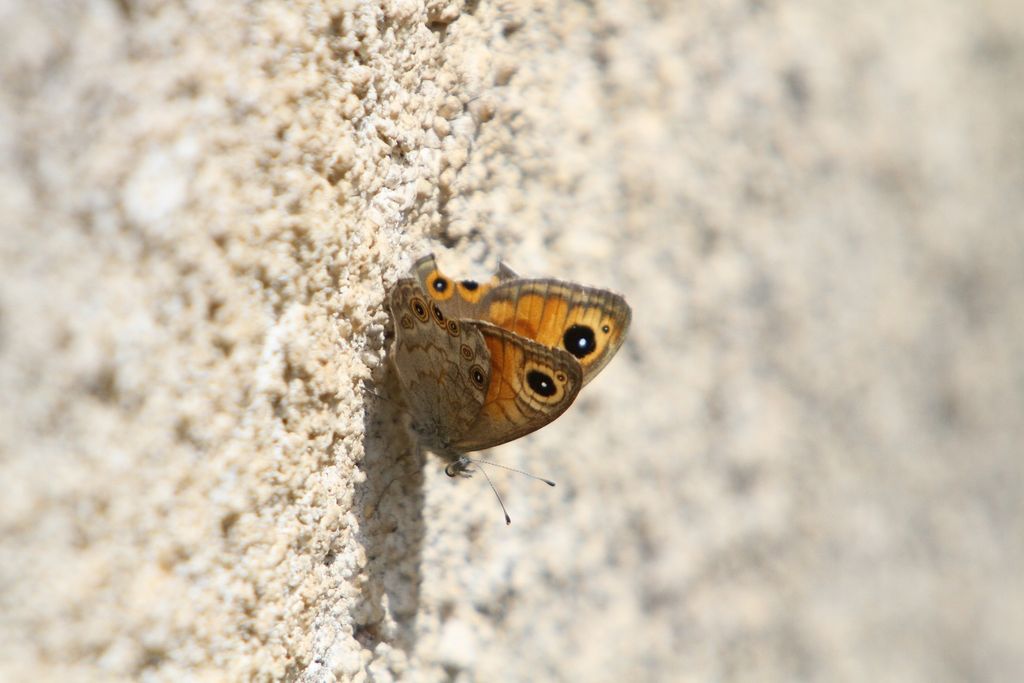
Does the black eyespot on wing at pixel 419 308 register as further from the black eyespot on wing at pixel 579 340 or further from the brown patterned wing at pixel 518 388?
the black eyespot on wing at pixel 579 340

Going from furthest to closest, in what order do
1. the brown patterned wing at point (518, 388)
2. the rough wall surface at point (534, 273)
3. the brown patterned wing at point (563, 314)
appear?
1. the brown patterned wing at point (563, 314)
2. the brown patterned wing at point (518, 388)
3. the rough wall surface at point (534, 273)

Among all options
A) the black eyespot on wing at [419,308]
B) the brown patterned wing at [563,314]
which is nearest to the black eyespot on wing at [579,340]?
the brown patterned wing at [563,314]

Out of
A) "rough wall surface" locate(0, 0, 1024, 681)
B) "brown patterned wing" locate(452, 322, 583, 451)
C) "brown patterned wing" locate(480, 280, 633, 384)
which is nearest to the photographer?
"rough wall surface" locate(0, 0, 1024, 681)

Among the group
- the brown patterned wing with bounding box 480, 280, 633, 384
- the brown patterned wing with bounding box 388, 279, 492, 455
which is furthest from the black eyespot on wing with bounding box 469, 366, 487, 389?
the brown patterned wing with bounding box 480, 280, 633, 384

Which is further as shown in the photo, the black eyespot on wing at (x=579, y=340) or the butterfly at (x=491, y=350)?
the black eyespot on wing at (x=579, y=340)

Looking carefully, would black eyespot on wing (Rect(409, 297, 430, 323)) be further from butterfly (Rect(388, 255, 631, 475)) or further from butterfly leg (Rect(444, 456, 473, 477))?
butterfly leg (Rect(444, 456, 473, 477))

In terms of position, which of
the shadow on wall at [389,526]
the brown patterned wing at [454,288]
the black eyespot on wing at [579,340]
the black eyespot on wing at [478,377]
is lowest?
the shadow on wall at [389,526]

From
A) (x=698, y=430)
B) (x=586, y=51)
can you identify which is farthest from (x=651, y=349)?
(x=586, y=51)
